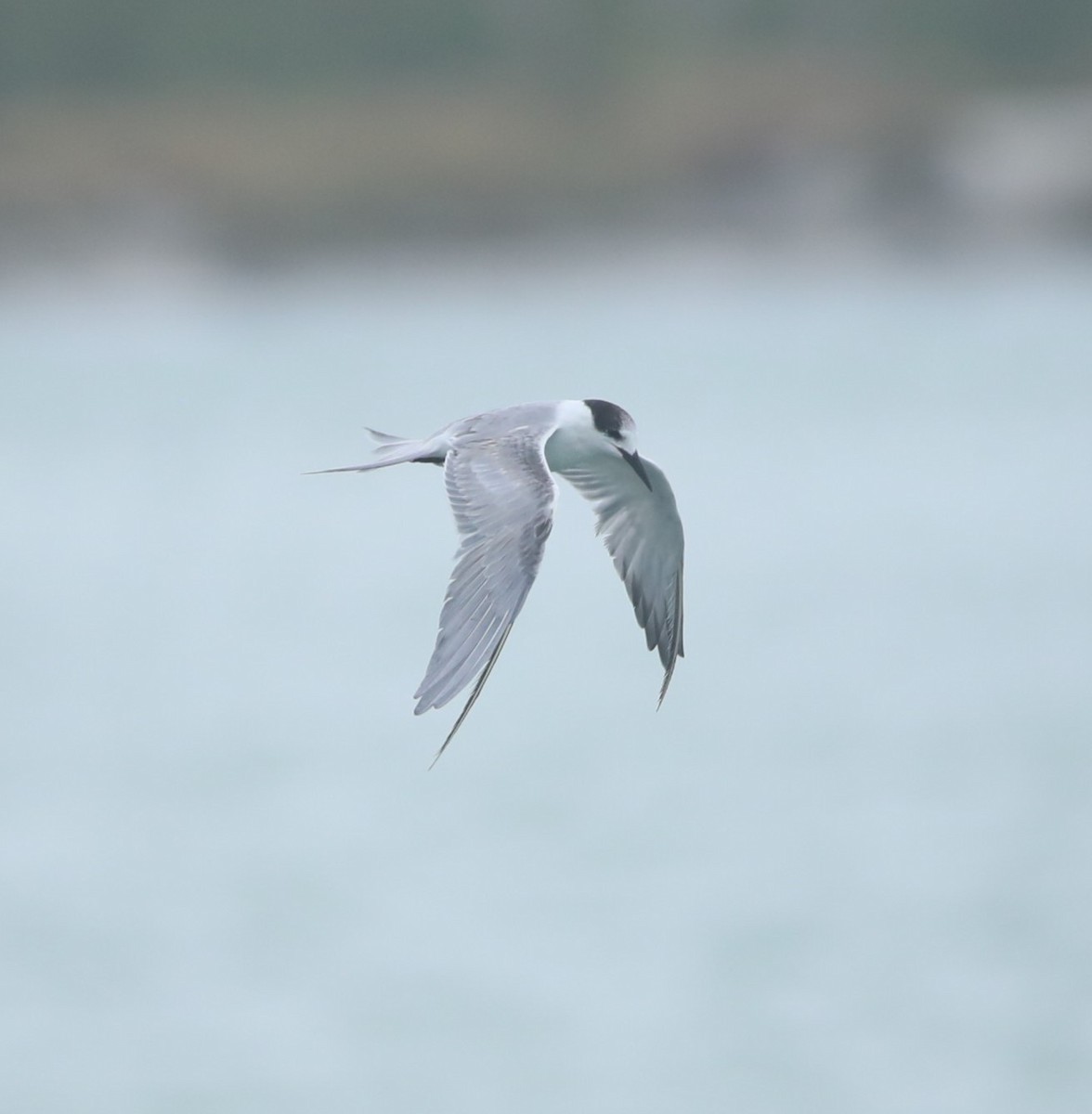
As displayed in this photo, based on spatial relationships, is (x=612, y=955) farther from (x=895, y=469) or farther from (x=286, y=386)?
(x=286, y=386)

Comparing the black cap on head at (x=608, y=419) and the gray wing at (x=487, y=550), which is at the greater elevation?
the black cap on head at (x=608, y=419)

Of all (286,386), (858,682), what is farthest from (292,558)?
(286,386)

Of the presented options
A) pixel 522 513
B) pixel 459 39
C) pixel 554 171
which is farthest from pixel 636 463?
pixel 459 39

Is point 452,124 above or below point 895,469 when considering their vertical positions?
above

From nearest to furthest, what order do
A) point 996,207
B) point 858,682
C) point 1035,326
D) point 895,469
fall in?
point 858,682
point 895,469
point 1035,326
point 996,207

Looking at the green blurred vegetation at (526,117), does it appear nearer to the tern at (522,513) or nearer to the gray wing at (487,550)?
the tern at (522,513)

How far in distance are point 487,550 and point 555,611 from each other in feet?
58.1

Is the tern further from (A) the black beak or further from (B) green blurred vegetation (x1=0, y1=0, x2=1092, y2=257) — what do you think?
(B) green blurred vegetation (x1=0, y1=0, x2=1092, y2=257)

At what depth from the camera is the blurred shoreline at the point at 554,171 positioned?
159ft

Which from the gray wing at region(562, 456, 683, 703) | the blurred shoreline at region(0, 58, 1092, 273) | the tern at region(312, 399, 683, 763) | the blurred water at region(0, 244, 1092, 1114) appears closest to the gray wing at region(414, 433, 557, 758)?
the tern at region(312, 399, 683, 763)

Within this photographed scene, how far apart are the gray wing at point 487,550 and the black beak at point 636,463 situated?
1.91 feet

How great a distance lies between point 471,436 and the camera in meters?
7.11

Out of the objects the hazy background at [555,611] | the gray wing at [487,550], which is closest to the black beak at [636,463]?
the gray wing at [487,550]

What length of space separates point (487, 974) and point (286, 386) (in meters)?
28.0
